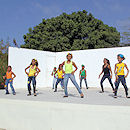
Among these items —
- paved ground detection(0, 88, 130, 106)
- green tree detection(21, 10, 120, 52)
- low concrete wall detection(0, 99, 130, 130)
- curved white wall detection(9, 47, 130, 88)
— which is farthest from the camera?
green tree detection(21, 10, 120, 52)

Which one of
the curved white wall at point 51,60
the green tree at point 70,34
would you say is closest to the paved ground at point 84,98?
the curved white wall at point 51,60

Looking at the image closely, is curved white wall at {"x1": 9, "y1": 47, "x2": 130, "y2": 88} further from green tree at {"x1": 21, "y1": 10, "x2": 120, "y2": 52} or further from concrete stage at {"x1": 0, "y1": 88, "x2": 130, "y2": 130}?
concrete stage at {"x1": 0, "y1": 88, "x2": 130, "y2": 130}

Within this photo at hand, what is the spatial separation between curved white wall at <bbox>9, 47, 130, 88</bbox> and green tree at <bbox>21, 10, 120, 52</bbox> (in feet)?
23.8

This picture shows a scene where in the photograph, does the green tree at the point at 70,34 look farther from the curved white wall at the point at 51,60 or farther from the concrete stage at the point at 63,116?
the concrete stage at the point at 63,116

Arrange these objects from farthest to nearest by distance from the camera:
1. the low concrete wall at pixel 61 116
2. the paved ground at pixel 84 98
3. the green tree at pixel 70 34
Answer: the green tree at pixel 70 34
the paved ground at pixel 84 98
the low concrete wall at pixel 61 116

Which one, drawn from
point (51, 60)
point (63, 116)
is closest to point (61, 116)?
point (63, 116)

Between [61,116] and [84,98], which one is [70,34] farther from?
[61,116]

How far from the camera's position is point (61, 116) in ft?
18.2

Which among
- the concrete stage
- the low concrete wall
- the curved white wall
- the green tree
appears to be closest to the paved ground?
the concrete stage

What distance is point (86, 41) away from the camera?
26156 millimetres

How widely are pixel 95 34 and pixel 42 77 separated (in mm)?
12878

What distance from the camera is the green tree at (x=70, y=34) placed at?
26.3 m

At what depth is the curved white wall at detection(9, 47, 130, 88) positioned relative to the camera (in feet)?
51.4

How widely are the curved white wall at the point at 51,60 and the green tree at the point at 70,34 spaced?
7.24 m
